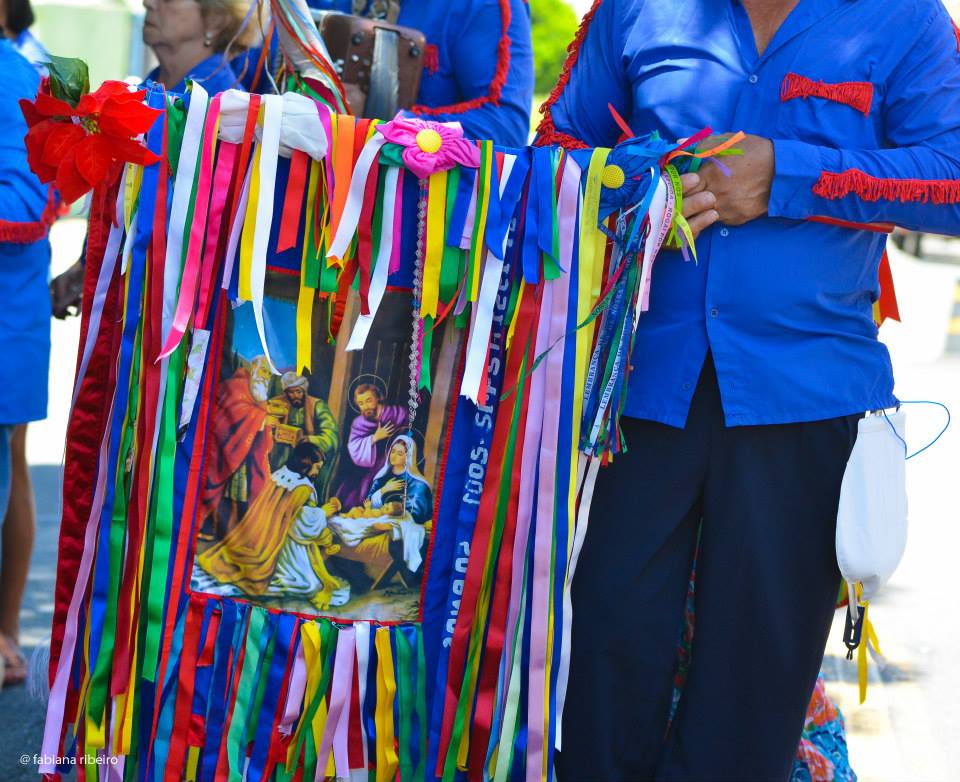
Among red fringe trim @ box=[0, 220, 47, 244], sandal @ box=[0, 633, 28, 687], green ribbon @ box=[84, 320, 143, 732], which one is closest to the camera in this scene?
green ribbon @ box=[84, 320, 143, 732]

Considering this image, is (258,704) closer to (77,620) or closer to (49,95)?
(77,620)

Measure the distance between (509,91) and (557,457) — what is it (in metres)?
1.19

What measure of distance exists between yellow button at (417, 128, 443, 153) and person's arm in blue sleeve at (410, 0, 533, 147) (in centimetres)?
92

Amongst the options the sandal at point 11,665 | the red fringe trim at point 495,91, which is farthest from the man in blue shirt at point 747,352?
the sandal at point 11,665

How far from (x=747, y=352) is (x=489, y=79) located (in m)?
1.17

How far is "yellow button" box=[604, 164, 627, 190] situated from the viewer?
2168 millimetres

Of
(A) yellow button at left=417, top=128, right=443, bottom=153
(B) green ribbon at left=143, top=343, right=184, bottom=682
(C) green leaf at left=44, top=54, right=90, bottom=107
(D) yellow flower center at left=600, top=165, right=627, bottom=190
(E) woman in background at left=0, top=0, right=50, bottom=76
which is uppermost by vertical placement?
(E) woman in background at left=0, top=0, right=50, bottom=76

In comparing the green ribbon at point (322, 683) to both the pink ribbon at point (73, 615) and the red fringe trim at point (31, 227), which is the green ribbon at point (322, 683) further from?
the red fringe trim at point (31, 227)

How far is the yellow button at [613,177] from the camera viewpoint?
2.17 m

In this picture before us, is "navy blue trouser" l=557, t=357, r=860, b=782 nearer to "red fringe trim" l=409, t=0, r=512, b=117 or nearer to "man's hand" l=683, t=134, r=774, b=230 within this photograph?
"man's hand" l=683, t=134, r=774, b=230

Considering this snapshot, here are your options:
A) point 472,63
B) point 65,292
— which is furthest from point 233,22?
point 65,292

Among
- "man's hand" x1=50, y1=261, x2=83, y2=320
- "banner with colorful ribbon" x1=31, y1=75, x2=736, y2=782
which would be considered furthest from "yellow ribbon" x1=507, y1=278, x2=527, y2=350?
"man's hand" x1=50, y1=261, x2=83, y2=320

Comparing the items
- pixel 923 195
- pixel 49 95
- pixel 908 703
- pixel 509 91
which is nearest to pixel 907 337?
pixel 908 703

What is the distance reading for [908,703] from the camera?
367 cm
